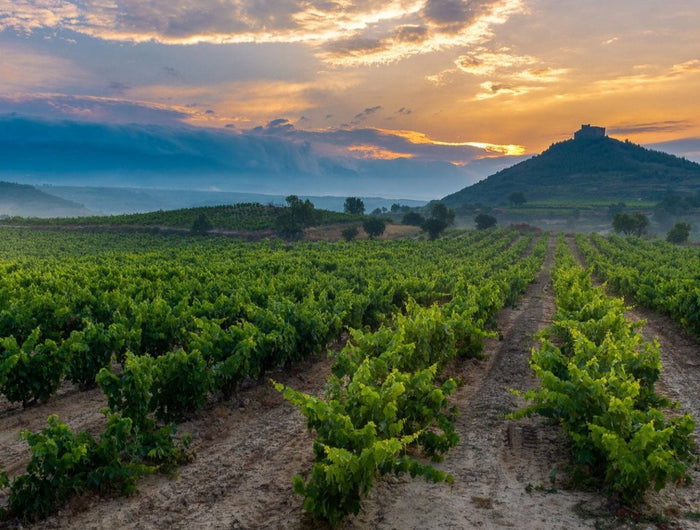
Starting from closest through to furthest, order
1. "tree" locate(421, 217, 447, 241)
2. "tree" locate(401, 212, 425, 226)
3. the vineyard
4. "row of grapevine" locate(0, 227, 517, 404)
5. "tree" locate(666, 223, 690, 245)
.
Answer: the vineyard, "row of grapevine" locate(0, 227, 517, 404), "tree" locate(666, 223, 690, 245), "tree" locate(421, 217, 447, 241), "tree" locate(401, 212, 425, 226)

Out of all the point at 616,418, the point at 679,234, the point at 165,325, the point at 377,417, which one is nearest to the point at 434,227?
the point at 679,234

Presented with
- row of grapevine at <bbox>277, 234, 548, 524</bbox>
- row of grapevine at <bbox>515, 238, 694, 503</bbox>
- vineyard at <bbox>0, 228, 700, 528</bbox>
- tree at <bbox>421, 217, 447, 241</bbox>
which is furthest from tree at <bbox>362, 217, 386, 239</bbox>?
row of grapevine at <bbox>515, 238, 694, 503</bbox>

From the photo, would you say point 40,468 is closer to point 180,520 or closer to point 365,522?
point 180,520

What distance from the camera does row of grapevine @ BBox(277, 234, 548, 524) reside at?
617 centimetres

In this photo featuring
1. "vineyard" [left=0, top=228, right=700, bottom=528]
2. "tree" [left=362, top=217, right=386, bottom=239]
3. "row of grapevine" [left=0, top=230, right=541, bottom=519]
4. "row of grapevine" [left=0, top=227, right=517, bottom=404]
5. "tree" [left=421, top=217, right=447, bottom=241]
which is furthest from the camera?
"tree" [left=362, top=217, right=386, bottom=239]

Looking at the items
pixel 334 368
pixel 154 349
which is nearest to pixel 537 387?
pixel 334 368

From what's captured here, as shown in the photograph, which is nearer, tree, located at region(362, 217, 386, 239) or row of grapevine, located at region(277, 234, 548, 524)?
row of grapevine, located at region(277, 234, 548, 524)

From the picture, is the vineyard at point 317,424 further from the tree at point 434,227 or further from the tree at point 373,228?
the tree at point 434,227

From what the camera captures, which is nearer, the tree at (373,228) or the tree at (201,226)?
the tree at (201,226)

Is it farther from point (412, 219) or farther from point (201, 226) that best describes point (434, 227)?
point (201, 226)

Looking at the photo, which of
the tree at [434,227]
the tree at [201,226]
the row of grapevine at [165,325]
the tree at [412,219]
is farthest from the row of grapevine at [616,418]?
the tree at [412,219]

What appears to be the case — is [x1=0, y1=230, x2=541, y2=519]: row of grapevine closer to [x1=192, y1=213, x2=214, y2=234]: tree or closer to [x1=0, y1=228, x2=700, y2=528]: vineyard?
[x1=0, y1=228, x2=700, y2=528]: vineyard

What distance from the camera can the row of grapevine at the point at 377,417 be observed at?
20.2 ft

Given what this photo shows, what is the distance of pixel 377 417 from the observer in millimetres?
7316
